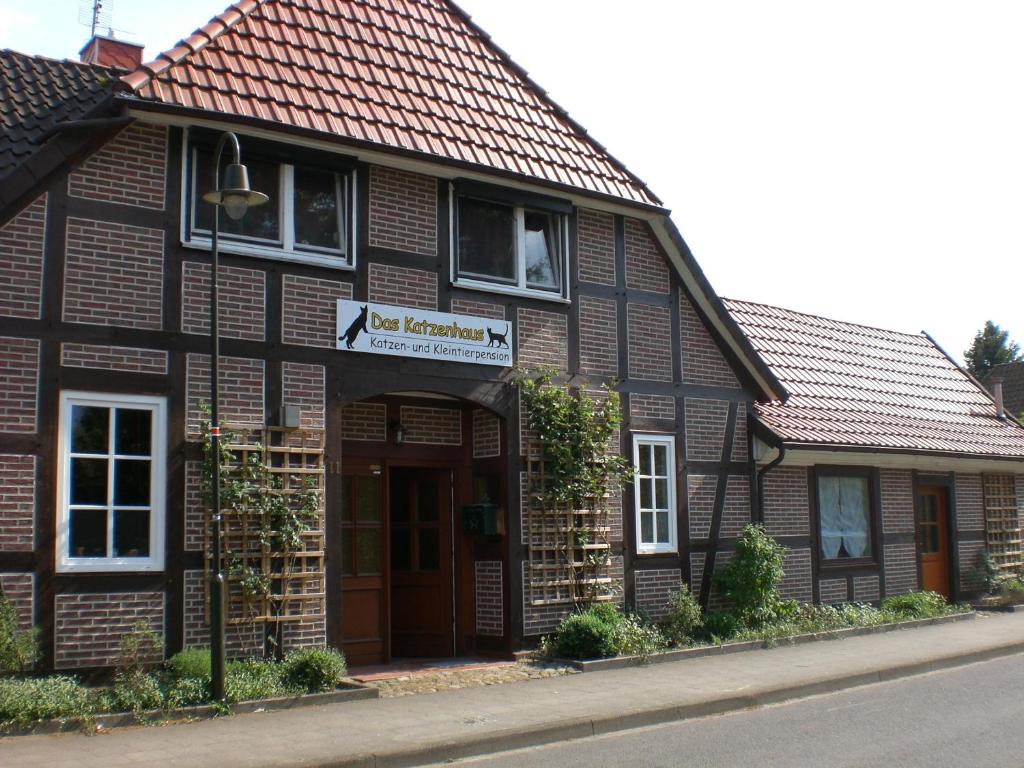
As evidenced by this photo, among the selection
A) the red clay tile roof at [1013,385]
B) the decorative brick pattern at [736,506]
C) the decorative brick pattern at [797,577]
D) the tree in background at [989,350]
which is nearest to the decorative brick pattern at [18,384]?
the decorative brick pattern at [736,506]

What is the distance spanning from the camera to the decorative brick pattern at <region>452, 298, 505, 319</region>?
13164 millimetres

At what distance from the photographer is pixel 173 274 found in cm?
1101

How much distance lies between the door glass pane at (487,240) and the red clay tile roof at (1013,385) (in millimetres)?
26500

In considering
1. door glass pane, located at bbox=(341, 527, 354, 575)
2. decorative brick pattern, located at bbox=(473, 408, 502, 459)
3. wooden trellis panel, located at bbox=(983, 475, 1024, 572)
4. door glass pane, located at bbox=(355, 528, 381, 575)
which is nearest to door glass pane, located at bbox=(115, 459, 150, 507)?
door glass pane, located at bbox=(341, 527, 354, 575)

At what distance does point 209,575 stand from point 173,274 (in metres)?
2.93

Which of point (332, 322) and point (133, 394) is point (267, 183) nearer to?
point (332, 322)

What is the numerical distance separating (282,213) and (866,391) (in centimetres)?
1269

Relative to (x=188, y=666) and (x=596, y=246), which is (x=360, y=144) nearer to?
(x=596, y=246)

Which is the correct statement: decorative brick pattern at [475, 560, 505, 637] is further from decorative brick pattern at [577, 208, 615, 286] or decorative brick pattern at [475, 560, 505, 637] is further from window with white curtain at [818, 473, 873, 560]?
window with white curtain at [818, 473, 873, 560]

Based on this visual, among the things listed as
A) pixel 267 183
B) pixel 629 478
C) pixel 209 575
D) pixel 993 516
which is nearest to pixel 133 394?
pixel 209 575

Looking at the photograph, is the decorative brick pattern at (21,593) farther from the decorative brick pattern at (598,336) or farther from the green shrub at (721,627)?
the green shrub at (721,627)

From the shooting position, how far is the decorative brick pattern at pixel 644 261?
598 inches

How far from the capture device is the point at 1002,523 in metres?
21.7

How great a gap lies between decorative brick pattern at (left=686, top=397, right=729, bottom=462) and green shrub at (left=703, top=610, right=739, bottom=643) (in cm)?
217
